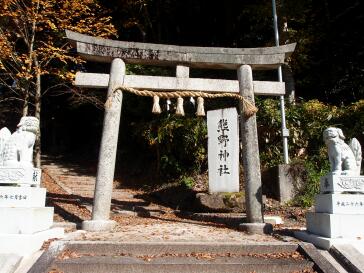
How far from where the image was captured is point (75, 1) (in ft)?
39.2

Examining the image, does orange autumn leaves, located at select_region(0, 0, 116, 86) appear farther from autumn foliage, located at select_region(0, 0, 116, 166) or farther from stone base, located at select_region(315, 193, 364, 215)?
stone base, located at select_region(315, 193, 364, 215)

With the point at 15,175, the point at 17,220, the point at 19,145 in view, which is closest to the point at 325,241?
the point at 17,220

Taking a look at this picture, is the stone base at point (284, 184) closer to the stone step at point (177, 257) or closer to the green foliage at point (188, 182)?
the green foliage at point (188, 182)

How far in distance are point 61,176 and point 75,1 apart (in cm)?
715

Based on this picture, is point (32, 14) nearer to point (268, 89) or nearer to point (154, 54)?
point (154, 54)

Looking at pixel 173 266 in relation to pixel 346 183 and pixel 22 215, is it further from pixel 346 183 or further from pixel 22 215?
pixel 346 183

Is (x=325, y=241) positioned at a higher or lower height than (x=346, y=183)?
lower

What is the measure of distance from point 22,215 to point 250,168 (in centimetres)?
464

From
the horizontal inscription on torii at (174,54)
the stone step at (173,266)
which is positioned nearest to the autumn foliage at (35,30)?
the horizontal inscription on torii at (174,54)

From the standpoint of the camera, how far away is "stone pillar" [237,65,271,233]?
8.02 metres

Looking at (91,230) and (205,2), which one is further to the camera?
(205,2)

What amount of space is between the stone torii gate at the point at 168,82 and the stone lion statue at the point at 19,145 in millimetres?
1871

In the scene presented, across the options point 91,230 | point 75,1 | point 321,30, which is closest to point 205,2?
point 321,30

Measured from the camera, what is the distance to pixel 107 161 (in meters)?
8.04
